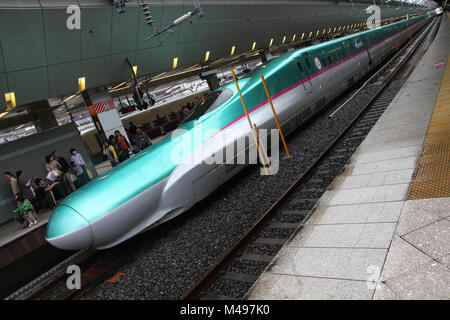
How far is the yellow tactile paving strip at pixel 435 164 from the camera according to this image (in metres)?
4.33

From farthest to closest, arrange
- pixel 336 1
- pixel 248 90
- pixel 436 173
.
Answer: pixel 336 1
pixel 248 90
pixel 436 173

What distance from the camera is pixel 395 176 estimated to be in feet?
16.9

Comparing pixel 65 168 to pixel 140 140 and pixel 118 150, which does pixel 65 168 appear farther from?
pixel 140 140

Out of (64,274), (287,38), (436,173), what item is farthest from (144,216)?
(287,38)

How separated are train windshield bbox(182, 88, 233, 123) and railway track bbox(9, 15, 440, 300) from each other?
251 centimetres

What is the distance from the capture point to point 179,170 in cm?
567

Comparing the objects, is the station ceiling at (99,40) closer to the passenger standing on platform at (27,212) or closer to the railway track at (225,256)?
the passenger standing on platform at (27,212)

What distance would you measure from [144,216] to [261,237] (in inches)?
78.4

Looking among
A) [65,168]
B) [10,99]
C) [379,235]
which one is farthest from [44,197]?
[379,235]

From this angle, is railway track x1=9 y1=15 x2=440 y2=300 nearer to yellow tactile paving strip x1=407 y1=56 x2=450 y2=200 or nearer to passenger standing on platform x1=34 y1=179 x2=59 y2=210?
yellow tactile paving strip x1=407 y1=56 x2=450 y2=200

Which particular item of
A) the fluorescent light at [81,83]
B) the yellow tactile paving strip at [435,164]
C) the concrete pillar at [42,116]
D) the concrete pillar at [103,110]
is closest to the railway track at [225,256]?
the yellow tactile paving strip at [435,164]

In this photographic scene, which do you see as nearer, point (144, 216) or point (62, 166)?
point (144, 216)

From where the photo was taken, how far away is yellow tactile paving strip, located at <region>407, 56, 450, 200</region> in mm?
4332
